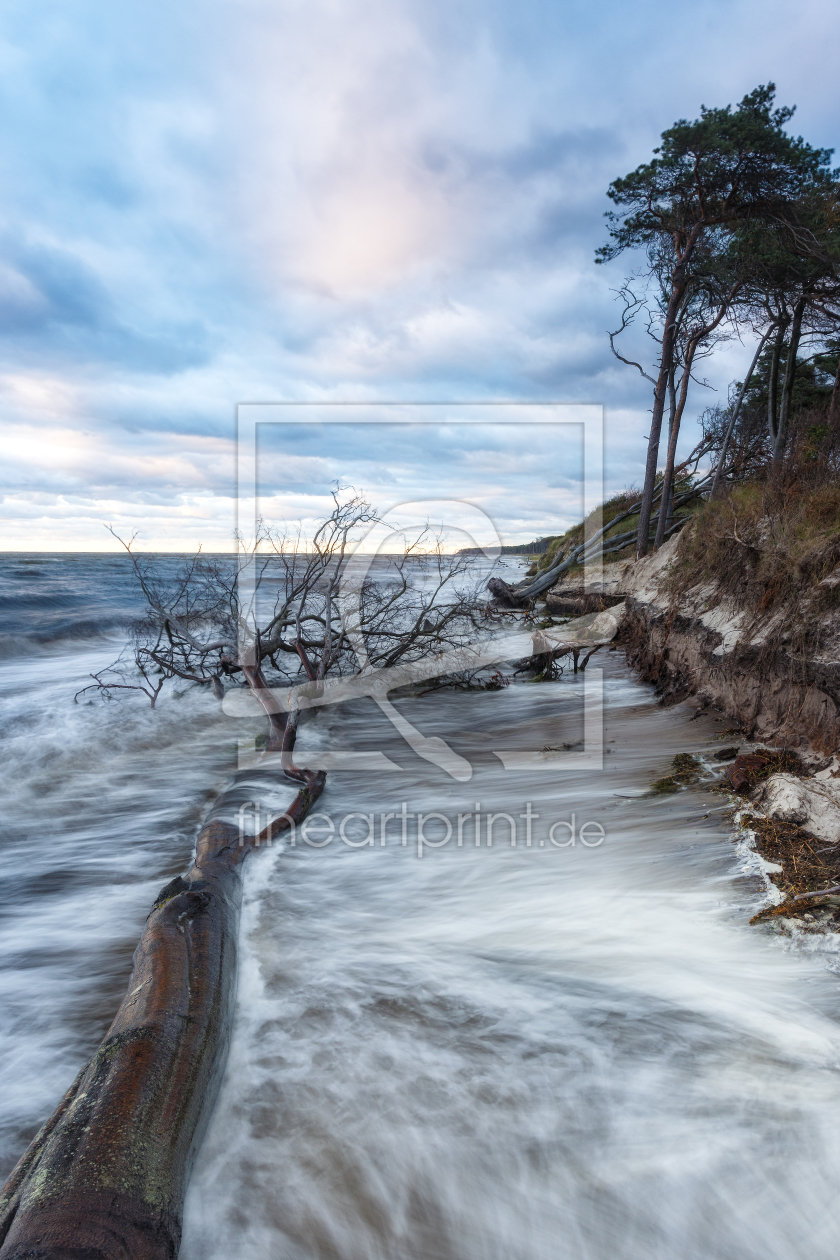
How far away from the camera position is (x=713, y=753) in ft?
20.4

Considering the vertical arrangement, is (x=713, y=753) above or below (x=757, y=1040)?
above

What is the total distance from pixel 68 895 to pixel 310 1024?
2719mm

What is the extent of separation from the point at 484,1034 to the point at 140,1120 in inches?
68.6

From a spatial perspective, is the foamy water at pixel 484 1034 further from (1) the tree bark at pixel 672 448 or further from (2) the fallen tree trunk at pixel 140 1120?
(1) the tree bark at pixel 672 448

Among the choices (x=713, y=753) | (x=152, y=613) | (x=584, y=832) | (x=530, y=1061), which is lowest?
(x=530, y=1061)

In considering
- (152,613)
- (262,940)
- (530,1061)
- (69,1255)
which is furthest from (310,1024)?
(152,613)

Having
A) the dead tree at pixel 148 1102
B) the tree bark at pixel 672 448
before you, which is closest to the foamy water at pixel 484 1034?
the dead tree at pixel 148 1102

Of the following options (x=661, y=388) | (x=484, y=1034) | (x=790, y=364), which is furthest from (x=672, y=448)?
(x=484, y=1034)

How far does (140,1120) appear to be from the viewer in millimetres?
2166

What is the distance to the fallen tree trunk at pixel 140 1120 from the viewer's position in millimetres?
1806

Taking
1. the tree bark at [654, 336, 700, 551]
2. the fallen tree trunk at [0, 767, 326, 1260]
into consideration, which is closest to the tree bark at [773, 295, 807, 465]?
the tree bark at [654, 336, 700, 551]

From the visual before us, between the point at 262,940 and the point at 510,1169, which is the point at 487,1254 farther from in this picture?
the point at 262,940

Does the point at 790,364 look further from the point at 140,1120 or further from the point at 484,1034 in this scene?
the point at 140,1120

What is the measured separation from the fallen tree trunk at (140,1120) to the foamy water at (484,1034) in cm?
30
